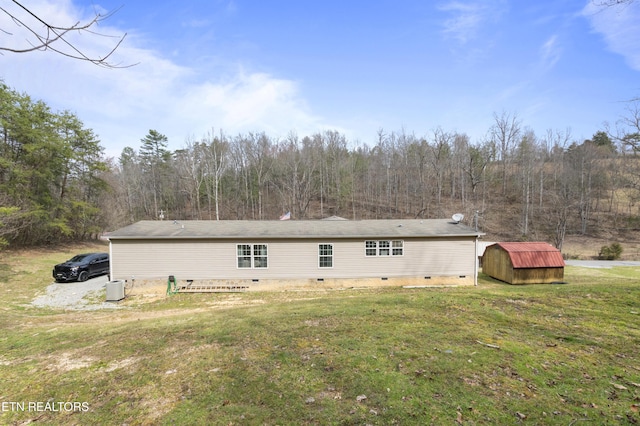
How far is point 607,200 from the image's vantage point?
130 feet

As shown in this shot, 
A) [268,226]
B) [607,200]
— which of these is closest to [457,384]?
[268,226]

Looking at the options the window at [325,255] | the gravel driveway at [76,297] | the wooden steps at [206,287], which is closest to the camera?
the gravel driveway at [76,297]

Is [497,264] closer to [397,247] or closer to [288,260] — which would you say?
[397,247]

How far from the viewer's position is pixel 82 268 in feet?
50.9

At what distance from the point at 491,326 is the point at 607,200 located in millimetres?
49018

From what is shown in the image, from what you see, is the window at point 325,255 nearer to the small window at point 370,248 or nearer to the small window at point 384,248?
the small window at point 370,248

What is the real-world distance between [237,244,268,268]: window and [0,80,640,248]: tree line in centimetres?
1968

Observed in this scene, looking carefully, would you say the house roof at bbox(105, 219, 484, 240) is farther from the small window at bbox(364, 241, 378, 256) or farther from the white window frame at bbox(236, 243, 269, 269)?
the white window frame at bbox(236, 243, 269, 269)

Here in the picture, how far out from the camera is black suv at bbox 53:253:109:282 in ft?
49.6

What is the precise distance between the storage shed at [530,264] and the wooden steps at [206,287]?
14.3 m

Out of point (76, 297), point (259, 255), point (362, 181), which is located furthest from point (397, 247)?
point (362, 181)

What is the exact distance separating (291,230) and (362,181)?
3366 cm

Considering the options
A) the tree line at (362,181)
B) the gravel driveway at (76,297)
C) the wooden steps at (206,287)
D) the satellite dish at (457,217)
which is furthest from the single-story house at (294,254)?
the tree line at (362,181)

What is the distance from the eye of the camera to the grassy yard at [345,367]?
361 cm
